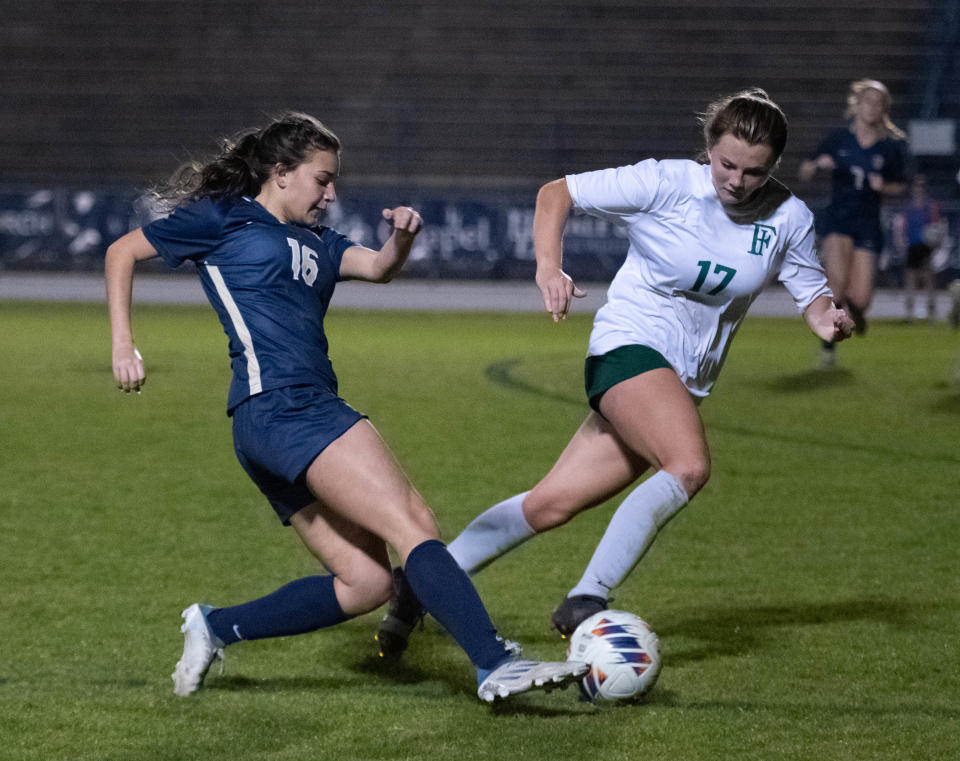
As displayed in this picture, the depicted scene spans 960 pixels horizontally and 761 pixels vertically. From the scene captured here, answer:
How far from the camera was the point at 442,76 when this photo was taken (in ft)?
84.7

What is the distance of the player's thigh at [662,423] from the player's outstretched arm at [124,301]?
130 cm

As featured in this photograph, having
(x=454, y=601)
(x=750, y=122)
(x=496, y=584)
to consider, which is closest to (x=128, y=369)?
(x=454, y=601)

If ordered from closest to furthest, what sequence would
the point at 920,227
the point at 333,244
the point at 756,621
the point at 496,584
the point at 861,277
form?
the point at 333,244
the point at 756,621
the point at 496,584
the point at 861,277
the point at 920,227

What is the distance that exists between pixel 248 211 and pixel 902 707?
213 cm

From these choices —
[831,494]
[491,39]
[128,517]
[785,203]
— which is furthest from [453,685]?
[491,39]

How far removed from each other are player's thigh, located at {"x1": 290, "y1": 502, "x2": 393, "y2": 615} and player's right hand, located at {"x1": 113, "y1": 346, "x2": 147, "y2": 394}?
544mm

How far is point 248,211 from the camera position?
362cm

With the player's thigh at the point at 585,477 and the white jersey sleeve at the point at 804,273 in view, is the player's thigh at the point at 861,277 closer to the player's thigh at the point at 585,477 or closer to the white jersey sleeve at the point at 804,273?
the white jersey sleeve at the point at 804,273

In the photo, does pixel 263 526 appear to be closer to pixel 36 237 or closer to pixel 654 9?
pixel 36 237

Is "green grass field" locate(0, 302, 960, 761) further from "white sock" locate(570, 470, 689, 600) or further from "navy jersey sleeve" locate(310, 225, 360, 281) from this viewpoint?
"navy jersey sleeve" locate(310, 225, 360, 281)

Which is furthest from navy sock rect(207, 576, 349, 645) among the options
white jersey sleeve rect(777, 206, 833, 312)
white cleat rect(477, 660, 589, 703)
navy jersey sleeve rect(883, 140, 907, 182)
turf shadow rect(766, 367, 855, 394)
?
navy jersey sleeve rect(883, 140, 907, 182)

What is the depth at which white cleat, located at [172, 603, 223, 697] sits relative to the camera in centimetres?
360

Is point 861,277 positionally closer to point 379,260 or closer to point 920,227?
point 379,260

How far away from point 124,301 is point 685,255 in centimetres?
157
